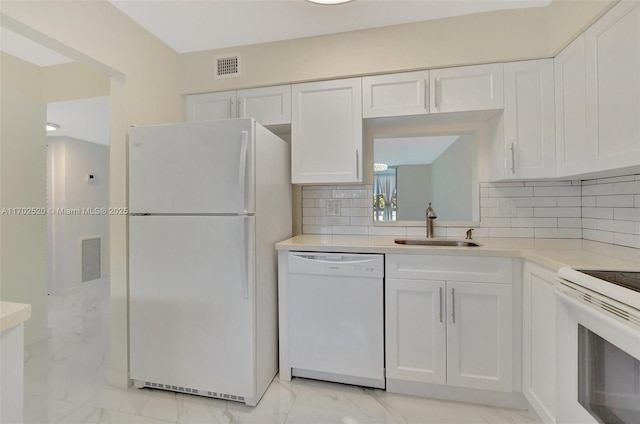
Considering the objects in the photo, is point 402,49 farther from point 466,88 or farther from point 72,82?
point 72,82

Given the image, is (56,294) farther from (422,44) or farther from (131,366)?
(422,44)

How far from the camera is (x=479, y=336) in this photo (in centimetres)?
170

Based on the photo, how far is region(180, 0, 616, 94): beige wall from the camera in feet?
6.05

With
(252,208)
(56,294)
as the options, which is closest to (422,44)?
(252,208)

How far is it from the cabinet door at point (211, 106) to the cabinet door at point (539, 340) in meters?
2.24

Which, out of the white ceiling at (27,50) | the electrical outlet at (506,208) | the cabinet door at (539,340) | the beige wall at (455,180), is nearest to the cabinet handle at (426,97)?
the beige wall at (455,180)

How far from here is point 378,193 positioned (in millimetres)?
2439

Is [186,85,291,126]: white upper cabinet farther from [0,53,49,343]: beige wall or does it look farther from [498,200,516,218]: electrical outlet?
[498,200,516,218]: electrical outlet

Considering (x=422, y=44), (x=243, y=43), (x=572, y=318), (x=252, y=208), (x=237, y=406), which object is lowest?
(x=237, y=406)

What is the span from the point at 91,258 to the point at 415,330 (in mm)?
4780

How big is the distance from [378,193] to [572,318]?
4.95 ft

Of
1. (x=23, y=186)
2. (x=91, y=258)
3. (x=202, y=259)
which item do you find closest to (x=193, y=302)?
(x=202, y=259)

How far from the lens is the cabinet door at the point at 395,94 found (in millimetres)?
2014

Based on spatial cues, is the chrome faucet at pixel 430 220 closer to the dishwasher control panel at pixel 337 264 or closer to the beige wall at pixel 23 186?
the dishwasher control panel at pixel 337 264
